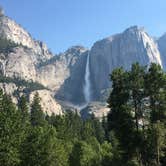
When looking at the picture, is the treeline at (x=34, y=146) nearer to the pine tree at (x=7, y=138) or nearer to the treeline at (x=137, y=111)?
the pine tree at (x=7, y=138)

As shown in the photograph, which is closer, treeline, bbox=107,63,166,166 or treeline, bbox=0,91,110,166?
treeline, bbox=0,91,110,166

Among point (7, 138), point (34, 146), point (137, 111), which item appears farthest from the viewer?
point (34, 146)

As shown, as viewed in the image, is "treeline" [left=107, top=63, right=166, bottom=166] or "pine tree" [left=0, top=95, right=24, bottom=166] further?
"treeline" [left=107, top=63, right=166, bottom=166]

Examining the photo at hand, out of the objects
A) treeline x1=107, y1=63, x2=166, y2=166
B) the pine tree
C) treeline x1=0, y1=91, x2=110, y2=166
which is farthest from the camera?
treeline x1=107, y1=63, x2=166, y2=166

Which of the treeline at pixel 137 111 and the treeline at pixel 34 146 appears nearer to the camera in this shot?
the treeline at pixel 34 146

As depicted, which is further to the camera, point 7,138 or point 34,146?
point 34,146

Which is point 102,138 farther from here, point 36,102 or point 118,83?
point 118,83

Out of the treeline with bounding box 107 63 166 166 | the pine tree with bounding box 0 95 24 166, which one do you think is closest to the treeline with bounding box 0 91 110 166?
the pine tree with bounding box 0 95 24 166

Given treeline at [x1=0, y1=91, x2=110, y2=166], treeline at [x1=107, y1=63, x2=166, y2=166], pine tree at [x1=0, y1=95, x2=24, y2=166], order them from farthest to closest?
treeline at [x1=107, y1=63, x2=166, y2=166]
treeline at [x1=0, y1=91, x2=110, y2=166]
pine tree at [x1=0, y1=95, x2=24, y2=166]

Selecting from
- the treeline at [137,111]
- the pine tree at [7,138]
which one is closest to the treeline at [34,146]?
the pine tree at [7,138]

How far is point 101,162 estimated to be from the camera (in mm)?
81375

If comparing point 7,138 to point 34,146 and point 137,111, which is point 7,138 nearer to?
point 34,146

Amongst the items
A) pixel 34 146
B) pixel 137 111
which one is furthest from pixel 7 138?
pixel 137 111

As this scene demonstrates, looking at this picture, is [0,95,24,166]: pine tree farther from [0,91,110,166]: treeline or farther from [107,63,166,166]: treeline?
[107,63,166,166]: treeline
